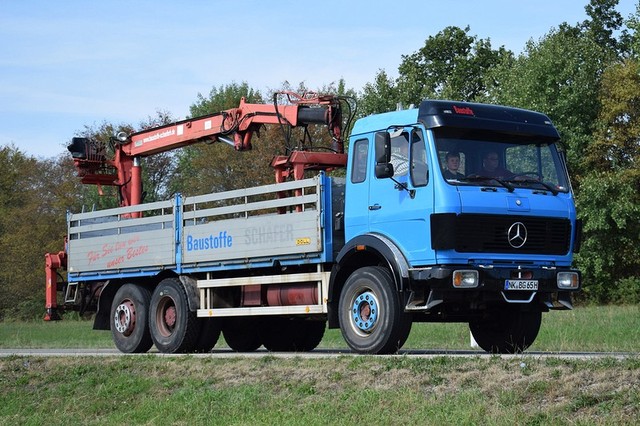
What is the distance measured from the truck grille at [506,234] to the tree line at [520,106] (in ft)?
98.0

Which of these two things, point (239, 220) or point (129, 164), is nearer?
point (239, 220)

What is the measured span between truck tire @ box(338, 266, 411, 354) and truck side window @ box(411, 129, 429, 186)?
1.29 meters

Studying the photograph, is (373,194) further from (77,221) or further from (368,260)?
(77,221)

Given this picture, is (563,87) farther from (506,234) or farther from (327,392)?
(327,392)

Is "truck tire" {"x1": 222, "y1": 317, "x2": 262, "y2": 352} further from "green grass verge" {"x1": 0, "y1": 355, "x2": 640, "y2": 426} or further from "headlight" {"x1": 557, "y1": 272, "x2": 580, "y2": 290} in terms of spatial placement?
"headlight" {"x1": 557, "y1": 272, "x2": 580, "y2": 290}

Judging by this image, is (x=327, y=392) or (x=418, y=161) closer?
(x=327, y=392)

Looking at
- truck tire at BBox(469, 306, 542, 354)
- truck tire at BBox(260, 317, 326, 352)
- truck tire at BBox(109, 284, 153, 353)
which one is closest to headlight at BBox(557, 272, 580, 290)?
truck tire at BBox(469, 306, 542, 354)

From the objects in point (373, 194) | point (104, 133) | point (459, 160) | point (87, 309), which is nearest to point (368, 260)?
point (373, 194)

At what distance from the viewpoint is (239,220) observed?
17.7 metres

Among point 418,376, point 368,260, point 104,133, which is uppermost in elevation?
point 104,133

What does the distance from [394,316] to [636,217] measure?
115 ft

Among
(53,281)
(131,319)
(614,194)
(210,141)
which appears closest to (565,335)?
(210,141)

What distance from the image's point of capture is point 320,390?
12203mm

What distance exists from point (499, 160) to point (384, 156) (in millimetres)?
1580
